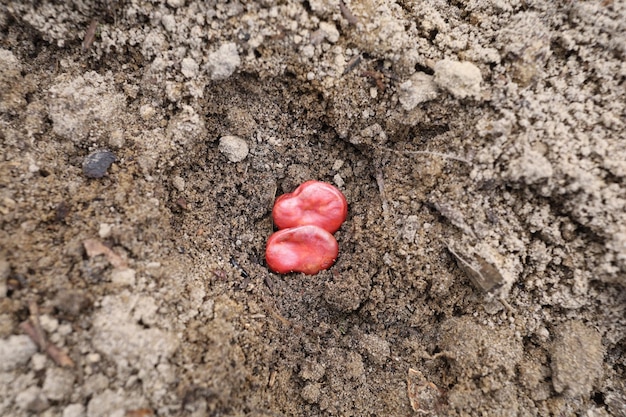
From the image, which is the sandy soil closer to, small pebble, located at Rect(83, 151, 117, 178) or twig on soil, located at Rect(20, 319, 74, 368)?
small pebble, located at Rect(83, 151, 117, 178)

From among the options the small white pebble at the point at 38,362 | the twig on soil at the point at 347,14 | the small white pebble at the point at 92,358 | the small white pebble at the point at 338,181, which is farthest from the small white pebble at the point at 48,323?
the twig on soil at the point at 347,14

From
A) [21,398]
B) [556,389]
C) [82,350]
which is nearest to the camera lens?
[21,398]

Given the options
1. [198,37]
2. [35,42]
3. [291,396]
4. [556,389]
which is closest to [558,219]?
[556,389]

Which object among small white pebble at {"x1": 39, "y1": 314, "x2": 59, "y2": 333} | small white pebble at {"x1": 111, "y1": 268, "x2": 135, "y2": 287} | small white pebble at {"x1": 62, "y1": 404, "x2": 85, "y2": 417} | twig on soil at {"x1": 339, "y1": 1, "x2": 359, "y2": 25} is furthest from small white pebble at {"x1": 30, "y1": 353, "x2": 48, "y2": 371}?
twig on soil at {"x1": 339, "y1": 1, "x2": 359, "y2": 25}

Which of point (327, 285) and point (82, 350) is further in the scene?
point (327, 285)

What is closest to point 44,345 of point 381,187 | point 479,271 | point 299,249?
point 299,249

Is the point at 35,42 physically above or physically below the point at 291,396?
above

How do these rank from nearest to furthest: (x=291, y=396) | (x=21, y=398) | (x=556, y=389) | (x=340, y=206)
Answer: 1. (x=21, y=398)
2. (x=556, y=389)
3. (x=291, y=396)
4. (x=340, y=206)

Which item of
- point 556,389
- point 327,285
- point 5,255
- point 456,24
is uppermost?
point 456,24

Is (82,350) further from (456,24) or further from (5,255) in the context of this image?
(456,24)
